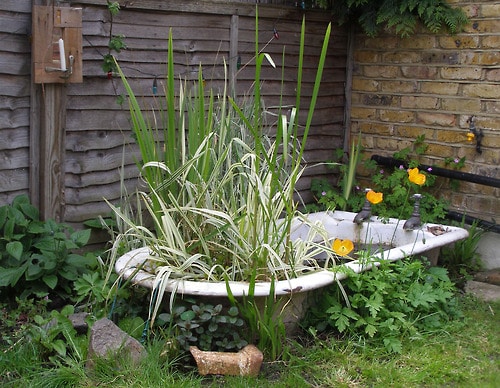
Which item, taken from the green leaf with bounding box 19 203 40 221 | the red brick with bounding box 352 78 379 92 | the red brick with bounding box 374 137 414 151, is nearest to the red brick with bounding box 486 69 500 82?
the red brick with bounding box 374 137 414 151

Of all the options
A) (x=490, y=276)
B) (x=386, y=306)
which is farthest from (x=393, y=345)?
(x=490, y=276)

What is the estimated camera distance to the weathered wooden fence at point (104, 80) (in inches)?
155

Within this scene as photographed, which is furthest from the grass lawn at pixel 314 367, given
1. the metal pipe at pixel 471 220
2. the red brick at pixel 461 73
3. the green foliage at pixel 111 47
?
the red brick at pixel 461 73

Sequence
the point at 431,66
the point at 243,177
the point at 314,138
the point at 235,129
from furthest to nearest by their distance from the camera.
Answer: the point at 314,138, the point at 431,66, the point at 235,129, the point at 243,177

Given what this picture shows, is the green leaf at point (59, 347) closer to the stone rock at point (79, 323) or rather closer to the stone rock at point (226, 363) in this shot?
the stone rock at point (79, 323)

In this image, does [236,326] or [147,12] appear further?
[147,12]

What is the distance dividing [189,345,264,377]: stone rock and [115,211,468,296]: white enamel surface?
27cm

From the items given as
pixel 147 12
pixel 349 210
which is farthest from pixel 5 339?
pixel 349 210

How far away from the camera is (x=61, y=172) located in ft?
13.7

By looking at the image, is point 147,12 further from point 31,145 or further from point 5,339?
point 5,339

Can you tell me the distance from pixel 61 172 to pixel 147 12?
1.12 metres

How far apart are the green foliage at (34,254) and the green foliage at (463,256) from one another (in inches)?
92.6

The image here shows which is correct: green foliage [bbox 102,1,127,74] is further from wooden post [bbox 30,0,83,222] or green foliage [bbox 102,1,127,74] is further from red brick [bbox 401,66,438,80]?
red brick [bbox 401,66,438,80]

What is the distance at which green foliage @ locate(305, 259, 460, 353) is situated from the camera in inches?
142
